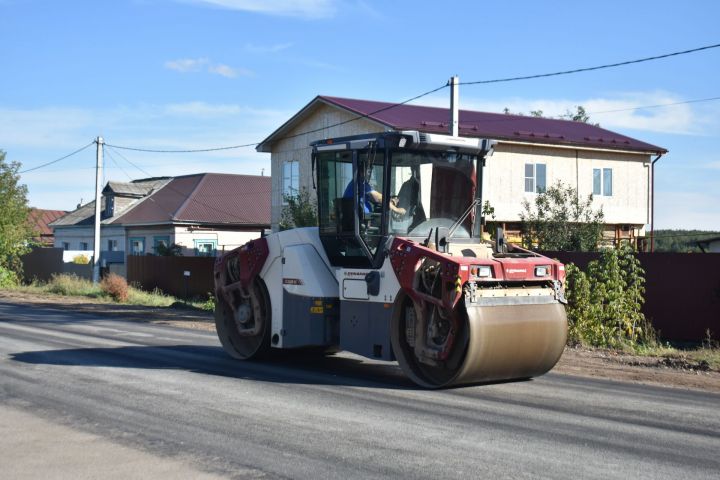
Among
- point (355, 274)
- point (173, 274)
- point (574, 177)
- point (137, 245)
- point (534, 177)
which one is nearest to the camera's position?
point (355, 274)

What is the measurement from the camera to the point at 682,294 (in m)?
18.6

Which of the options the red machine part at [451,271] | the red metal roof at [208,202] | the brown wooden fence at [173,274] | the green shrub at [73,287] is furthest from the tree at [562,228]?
the red metal roof at [208,202]

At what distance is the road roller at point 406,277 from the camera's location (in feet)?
35.3

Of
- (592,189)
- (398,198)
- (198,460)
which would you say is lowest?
(198,460)

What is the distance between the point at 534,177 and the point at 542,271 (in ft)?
81.6

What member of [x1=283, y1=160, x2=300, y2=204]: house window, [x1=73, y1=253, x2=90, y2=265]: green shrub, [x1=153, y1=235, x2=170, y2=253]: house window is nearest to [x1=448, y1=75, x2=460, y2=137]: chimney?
[x1=283, y1=160, x2=300, y2=204]: house window

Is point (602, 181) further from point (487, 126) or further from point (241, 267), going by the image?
point (241, 267)

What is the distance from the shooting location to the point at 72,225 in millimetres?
57250

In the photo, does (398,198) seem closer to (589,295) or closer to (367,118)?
(589,295)

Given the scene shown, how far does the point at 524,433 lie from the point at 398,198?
432 centimetres

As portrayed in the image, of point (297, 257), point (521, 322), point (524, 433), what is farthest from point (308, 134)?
point (524, 433)

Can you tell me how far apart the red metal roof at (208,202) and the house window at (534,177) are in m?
18.3

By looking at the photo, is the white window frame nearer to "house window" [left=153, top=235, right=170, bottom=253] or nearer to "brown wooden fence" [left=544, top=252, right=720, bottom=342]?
"brown wooden fence" [left=544, top=252, right=720, bottom=342]

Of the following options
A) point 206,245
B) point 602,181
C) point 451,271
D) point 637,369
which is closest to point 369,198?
point 451,271
